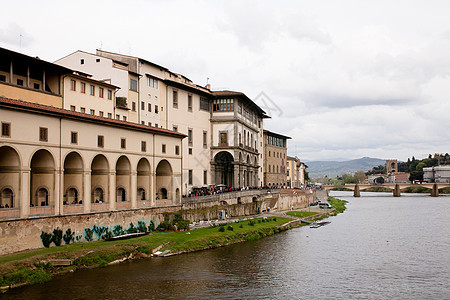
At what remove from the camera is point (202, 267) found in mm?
37062

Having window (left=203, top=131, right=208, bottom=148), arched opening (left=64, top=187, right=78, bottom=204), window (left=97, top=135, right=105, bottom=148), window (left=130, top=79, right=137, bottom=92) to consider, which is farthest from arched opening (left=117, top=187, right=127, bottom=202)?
window (left=203, top=131, right=208, bottom=148)

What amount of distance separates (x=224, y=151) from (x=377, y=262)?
4329 cm

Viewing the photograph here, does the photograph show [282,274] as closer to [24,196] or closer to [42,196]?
[24,196]

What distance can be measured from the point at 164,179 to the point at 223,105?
28.2m

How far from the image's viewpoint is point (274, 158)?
392 feet

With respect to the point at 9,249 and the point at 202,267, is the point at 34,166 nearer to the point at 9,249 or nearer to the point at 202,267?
the point at 9,249

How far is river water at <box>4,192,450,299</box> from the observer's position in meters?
29.7

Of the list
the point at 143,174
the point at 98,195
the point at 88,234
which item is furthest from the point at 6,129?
the point at 143,174

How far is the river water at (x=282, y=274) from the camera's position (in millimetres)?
29719

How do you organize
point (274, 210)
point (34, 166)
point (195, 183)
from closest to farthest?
point (34, 166)
point (195, 183)
point (274, 210)

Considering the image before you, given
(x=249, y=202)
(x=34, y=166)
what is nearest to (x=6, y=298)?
(x=34, y=166)

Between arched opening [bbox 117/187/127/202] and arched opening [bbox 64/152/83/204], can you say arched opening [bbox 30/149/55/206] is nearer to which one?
arched opening [bbox 64/152/83/204]

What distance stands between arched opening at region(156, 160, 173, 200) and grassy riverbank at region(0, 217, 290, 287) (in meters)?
7.00

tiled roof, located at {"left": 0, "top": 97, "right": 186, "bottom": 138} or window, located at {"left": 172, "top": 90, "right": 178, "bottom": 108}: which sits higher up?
window, located at {"left": 172, "top": 90, "right": 178, "bottom": 108}
